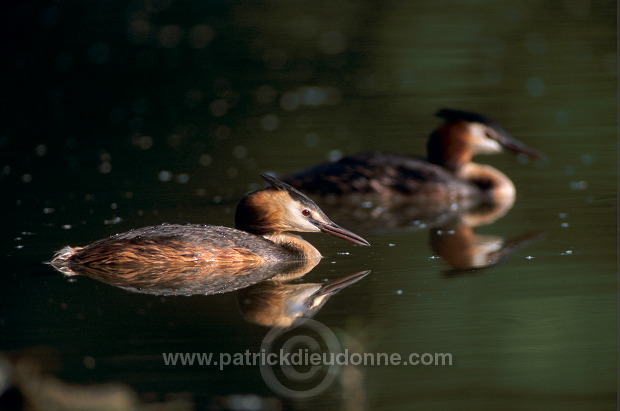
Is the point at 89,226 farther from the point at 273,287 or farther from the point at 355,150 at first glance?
the point at 355,150

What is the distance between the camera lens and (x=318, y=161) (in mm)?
13156

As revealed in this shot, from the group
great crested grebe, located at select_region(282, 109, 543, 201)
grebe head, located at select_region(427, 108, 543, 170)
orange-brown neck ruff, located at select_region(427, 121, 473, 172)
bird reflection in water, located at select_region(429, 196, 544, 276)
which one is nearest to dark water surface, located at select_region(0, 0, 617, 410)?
bird reflection in water, located at select_region(429, 196, 544, 276)

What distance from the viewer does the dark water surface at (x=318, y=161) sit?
20.2ft

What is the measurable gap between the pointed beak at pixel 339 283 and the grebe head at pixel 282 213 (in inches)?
27.1

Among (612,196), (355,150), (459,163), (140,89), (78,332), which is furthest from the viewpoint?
(140,89)

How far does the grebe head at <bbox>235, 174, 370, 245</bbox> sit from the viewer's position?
8.80m

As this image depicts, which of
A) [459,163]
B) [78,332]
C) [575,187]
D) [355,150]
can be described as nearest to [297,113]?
[355,150]

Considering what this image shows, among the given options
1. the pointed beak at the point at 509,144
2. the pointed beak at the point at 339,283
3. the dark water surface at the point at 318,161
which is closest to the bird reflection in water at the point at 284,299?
the pointed beak at the point at 339,283

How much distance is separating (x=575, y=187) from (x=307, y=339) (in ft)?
18.4

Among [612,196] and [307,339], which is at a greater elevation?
[612,196]

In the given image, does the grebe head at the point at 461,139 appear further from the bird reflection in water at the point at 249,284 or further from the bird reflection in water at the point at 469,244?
the bird reflection in water at the point at 249,284

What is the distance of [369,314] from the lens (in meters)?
7.11

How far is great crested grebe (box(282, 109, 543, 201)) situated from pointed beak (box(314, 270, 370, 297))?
3.60 metres

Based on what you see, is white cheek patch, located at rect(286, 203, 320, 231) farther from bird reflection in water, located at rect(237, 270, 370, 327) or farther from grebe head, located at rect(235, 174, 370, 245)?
bird reflection in water, located at rect(237, 270, 370, 327)
